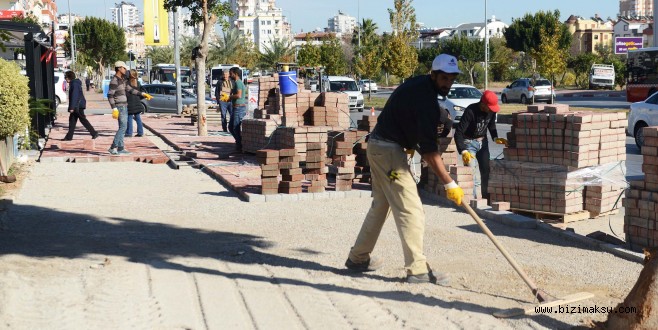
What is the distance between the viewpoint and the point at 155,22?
3067cm

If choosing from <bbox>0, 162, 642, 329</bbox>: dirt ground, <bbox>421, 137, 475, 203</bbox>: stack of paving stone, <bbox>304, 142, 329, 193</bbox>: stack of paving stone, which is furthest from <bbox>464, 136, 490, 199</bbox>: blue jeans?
<bbox>304, 142, 329, 193</bbox>: stack of paving stone

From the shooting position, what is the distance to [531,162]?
10.1m

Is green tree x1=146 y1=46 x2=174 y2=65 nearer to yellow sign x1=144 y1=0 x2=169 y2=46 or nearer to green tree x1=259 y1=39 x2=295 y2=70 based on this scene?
green tree x1=259 y1=39 x2=295 y2=70

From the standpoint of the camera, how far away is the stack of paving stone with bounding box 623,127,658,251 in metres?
7.71

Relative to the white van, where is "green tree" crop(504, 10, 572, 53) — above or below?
above

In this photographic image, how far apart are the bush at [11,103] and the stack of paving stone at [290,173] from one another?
3.86 metres

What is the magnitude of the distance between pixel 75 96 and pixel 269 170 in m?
10.6

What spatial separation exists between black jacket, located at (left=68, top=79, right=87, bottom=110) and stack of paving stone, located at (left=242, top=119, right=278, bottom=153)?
17.0 feet

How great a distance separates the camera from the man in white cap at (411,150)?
636 cm

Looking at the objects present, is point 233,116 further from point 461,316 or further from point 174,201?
point 461,316

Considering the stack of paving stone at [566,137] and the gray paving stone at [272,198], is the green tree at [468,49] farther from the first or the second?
the stack of paving stone at [566,137]

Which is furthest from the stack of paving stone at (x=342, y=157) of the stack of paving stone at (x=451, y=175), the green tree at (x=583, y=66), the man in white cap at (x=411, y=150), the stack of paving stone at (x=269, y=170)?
the green tree at (x=583, y=66)

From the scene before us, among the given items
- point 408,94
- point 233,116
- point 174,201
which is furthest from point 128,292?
point 233,116

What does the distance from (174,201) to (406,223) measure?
220 inches
